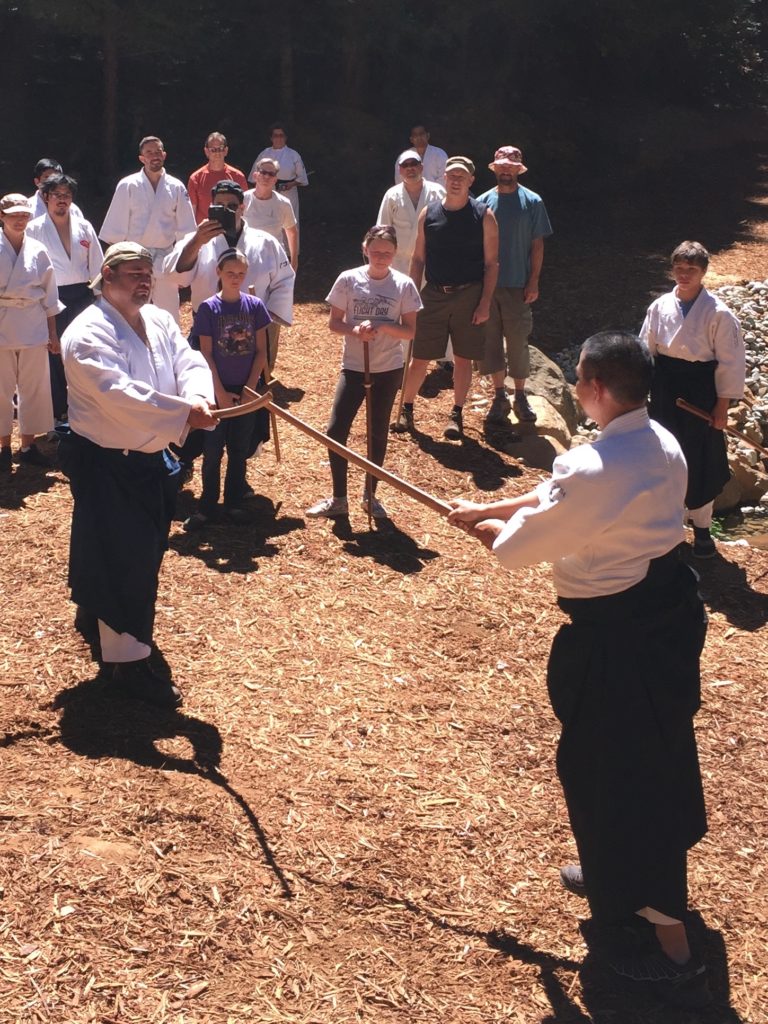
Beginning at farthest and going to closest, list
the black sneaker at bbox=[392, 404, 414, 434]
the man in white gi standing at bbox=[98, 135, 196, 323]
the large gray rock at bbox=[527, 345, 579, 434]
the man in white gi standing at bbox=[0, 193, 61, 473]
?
the large gray rock at bbox=[527, 345, 579, 434] < the man in white gi standing at bbox=[98, 135, 196, 323] < the black sneaker at bbox=[392, 404, 414, 434] < the man in white gi standing at bbox=[0, 193, 61, 473]

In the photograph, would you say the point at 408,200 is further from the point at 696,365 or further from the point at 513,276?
the point at 696,365

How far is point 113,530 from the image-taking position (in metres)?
5.62

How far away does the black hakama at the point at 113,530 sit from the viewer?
5.58 metres

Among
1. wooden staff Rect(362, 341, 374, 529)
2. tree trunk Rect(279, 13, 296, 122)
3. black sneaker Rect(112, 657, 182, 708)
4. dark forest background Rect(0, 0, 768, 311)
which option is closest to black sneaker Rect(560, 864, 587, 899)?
black sneaker Rect(112, 657, 182, 708)

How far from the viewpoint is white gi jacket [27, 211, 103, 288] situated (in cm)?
941

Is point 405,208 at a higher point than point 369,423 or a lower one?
higher

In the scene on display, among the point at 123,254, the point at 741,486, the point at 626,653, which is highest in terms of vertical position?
the point at 123,254

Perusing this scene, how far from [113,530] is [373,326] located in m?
3.05

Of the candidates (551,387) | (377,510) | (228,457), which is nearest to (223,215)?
(228,457)

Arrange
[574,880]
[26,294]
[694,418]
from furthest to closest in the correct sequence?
[26,294]
[694,418]
[574,880]

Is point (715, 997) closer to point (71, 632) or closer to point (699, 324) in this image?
point (71, 632)

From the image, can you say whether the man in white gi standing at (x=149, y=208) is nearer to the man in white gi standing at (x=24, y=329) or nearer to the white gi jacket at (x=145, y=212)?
the white gi jacket at (x=145, y=212)

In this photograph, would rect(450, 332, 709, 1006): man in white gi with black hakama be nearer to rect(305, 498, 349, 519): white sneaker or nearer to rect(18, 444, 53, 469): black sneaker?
rect(305, 498, 349, 519): white sneaker

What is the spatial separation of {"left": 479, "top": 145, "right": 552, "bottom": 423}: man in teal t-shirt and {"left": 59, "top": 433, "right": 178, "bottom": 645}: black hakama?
511cm
